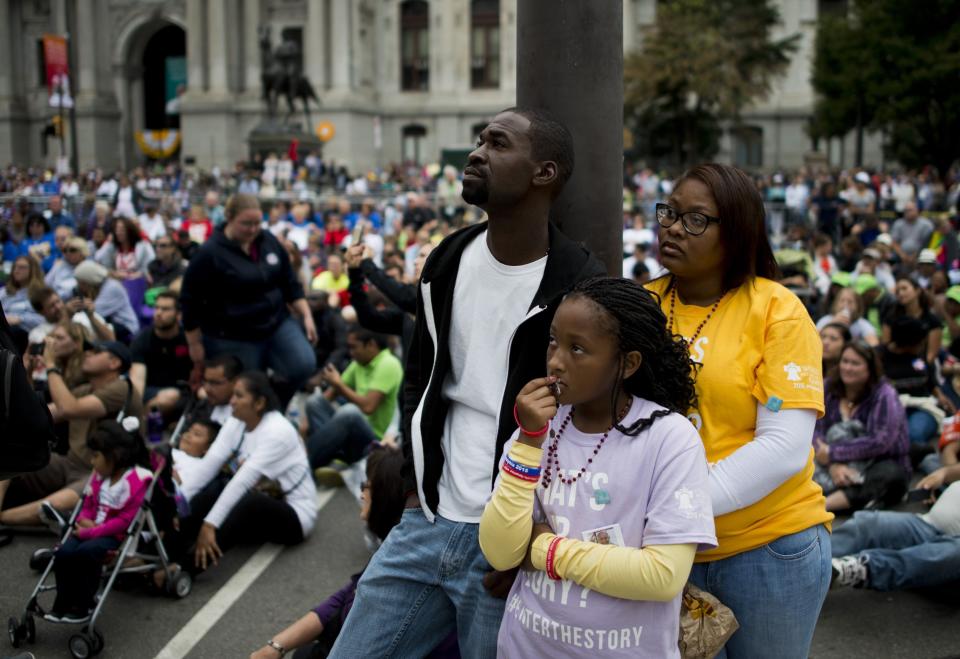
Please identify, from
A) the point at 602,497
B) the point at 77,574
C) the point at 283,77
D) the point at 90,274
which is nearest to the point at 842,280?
the point at 90,274

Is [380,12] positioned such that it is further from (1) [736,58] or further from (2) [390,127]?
(1) [736,58]

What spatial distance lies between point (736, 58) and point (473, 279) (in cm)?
4438

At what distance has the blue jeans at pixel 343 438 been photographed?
7.83 m

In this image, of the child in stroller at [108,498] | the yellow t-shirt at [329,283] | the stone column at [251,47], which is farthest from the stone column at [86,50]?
the child in stroller at [108,498]

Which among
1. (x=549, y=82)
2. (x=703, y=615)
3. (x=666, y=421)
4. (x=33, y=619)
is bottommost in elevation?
(x=33, y=619)

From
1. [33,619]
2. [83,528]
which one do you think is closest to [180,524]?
[83,528]

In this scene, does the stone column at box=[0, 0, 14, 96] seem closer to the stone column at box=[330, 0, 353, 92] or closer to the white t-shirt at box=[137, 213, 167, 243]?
the stone column at box=[330, 0, 353, 92]

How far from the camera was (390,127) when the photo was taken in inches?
2055

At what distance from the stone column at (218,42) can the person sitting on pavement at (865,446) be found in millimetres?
46345

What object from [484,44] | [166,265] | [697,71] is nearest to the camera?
[166,265]

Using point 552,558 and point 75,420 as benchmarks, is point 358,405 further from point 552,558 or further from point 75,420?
point 552,558

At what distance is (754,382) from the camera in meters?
2.70

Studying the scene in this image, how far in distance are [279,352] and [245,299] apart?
0.55 meters

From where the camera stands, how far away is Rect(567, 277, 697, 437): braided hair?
8.23ft
